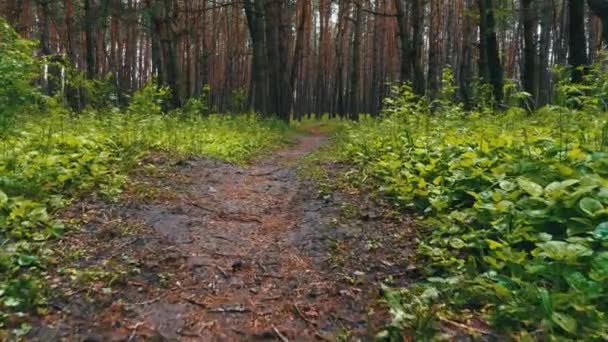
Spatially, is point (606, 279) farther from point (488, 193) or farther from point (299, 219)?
point (299, 219)

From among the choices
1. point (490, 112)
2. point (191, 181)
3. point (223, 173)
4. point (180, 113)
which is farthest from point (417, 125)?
point (180, 113)

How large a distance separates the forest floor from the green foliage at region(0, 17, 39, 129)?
1126 millimetres

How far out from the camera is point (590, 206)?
8.12 ft

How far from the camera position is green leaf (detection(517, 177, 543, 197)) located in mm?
2808

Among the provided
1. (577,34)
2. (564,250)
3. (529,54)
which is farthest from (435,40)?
(564,250)

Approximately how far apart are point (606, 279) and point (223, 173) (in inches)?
179

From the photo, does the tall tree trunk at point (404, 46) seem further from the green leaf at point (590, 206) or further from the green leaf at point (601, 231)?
the green leaf at point (601, 231)

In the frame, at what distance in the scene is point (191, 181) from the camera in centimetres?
508

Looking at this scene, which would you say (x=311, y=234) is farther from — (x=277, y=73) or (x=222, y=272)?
(x=277, y=73)

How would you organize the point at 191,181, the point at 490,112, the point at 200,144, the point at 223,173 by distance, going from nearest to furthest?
the point at 191,181
the point at 223,173
the point at 490,112
the point at 200,144

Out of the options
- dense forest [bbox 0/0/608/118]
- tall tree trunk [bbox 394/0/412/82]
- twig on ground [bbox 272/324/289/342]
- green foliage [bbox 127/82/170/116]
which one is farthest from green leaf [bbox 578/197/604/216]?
tall tree trunk [bbox 394/0/412/82]

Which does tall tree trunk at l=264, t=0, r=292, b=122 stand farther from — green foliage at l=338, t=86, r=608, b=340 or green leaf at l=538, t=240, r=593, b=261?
green leaf at l=538, t=240, r=593, b=261

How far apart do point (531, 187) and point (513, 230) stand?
14.2 inches

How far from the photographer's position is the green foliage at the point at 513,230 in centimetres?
208
